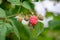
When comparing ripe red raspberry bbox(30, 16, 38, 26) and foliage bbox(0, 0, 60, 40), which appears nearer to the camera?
foliage bbox(0, 0, 60, 40)

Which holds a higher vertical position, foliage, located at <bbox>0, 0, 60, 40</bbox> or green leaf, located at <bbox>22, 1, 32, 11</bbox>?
green leaf, located at <bbox>22, 1, 32, 11</bbox>

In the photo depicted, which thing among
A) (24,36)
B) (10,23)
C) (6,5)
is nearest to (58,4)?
(6,5)

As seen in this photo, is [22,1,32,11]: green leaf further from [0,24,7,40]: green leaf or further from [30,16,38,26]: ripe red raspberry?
[0,24,7,40]: green leaf

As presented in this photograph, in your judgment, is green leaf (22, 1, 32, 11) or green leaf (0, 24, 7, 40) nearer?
green leaf (0, 24, 7, 40)

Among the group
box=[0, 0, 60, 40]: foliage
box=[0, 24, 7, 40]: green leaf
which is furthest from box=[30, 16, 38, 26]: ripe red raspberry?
box=[0, 24, 7, 40]: green leaf

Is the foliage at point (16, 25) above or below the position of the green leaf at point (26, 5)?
below

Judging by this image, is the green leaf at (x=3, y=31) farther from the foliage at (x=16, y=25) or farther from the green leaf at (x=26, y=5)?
the green leaf at (x=26, y=5)

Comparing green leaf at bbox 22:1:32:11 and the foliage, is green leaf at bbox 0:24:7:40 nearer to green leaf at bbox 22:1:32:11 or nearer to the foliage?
the foliage

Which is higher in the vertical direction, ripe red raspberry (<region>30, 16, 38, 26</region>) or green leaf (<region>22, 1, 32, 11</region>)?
green leaf (<region>22, 1, 32, 11</region>)

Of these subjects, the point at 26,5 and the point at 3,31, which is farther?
the point at 26,5

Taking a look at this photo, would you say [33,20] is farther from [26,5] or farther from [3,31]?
[3,31]

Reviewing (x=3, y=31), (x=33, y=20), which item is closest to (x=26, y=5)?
(x=33, y=20)

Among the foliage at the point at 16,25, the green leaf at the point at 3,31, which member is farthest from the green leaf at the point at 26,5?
the green leaf at the point at 3,31
